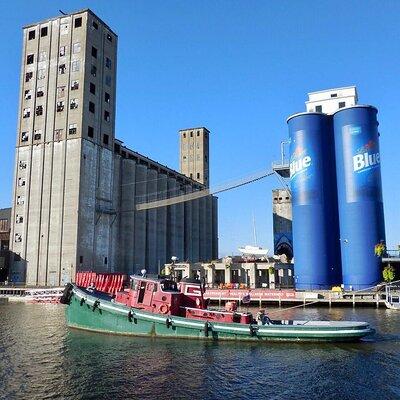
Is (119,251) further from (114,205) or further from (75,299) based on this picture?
(75,299)

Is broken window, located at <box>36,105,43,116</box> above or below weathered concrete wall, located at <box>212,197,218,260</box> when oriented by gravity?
above

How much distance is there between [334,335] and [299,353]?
143 inches

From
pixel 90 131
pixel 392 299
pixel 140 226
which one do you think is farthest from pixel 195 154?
pixel 392 299

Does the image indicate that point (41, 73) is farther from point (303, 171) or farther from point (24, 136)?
point (303, 171)

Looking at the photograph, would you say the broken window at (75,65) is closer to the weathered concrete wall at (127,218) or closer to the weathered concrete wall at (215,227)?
the weathered concrete wall at (127,218)

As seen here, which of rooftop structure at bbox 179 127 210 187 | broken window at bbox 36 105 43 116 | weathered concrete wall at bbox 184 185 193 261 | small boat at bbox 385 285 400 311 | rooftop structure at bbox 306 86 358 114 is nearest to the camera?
small boat at bbox 385 285 400 311

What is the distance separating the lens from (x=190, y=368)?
25125mm

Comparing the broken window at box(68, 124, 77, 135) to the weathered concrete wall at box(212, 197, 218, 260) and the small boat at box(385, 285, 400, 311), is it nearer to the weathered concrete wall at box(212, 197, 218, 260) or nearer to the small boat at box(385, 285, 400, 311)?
the small boat at box(385, 285, 400, 311)

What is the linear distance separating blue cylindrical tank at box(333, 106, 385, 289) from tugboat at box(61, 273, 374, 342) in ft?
113

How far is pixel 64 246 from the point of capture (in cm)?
8631

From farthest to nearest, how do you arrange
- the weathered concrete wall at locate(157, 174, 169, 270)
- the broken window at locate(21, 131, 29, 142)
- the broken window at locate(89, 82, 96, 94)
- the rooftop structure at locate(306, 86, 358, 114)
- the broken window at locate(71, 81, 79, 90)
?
the weathered concrete wall at locate(157, 174, 169, 270)
the broken window at locate(21, 131, 29, 142)
the broken window at locate(89, 82, 96, 94)
the broken window at locate(71, 81, 79, 90)
the rooftop structure at locate(306, 86, 358, 114)

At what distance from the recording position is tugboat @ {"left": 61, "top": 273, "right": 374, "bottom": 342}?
102ft

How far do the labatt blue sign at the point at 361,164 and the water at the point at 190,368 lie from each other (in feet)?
111

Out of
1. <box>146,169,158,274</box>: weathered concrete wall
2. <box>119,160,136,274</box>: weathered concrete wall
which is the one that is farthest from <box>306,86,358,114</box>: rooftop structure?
<box>146,169,158,274</box>: weathered concrete wall
